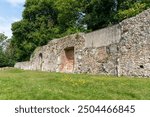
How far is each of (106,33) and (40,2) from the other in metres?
27.3

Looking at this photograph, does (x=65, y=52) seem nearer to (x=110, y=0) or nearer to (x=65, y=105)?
(x=110, y=0)

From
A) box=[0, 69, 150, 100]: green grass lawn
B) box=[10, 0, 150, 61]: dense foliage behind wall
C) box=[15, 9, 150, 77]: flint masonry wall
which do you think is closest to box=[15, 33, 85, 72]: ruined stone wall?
box=[15, 9, 150, 77]: flint masonry wall

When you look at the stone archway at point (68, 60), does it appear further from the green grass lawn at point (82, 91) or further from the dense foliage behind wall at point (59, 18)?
the green grass lawn at point (82, 91)

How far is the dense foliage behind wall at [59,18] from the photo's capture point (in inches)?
1324

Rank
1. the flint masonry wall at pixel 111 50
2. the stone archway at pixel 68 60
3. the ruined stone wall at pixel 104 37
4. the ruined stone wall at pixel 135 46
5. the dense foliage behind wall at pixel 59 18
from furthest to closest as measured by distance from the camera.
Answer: the dense foliage behind wall at pixel 59 18
the stone archway at pixel 68 60
the ruined stone wall at pixel 104 37
the flint masonry wall at pixel 111 50
the ruined stone wall at pixel 135 46

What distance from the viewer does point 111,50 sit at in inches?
657

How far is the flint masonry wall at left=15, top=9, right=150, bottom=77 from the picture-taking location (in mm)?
14578

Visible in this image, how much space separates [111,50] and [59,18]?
2556 centimetres

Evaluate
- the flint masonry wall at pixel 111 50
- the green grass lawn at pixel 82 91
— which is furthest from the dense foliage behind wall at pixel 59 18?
the green grass lawn at pixel 82 91

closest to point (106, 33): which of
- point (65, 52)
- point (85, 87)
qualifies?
point (65, 52)

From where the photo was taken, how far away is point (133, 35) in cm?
1519

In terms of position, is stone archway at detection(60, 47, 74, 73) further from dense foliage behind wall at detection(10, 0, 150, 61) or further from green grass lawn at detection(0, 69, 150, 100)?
green grass lawn at detection(0, 69, 150, 100)

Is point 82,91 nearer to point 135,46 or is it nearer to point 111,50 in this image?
point 135,46

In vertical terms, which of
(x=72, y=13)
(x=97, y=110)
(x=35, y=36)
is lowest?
(x=97, y=110)
